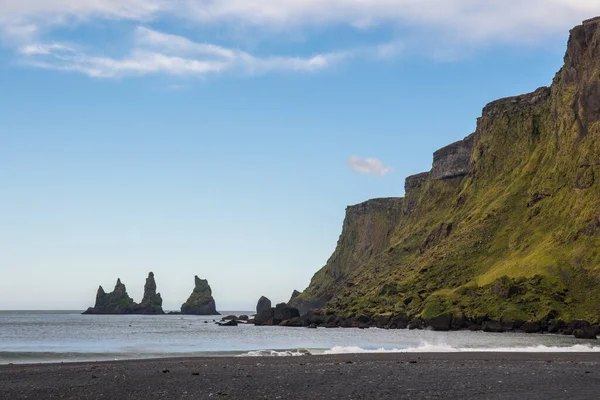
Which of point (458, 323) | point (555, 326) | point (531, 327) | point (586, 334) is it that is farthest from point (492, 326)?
point (586, 334)

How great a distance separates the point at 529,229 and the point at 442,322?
4356 cm

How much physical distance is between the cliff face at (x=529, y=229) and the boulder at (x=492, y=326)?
3.36 m

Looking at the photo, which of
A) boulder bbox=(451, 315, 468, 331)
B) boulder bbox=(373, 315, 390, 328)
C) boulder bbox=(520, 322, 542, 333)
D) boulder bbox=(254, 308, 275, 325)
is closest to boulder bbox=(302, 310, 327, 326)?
boulder bbox=(254, 308, 275, 325)

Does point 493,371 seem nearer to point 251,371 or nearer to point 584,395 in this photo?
point 584,395

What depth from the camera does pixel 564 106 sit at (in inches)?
6555

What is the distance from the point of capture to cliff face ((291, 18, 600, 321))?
5089 inches

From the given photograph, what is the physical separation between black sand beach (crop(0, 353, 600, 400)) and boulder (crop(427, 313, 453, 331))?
94.7 metres

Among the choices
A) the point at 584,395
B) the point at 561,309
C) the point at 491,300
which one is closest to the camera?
the point at 584,395

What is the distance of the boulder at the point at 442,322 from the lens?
127 meters

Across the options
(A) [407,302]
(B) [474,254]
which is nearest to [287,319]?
(A) [407,302]

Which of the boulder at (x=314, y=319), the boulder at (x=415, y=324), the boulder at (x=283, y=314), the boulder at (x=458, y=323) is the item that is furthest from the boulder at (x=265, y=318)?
the boulder at (x=458, y=323)

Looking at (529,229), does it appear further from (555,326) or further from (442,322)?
(555,326)

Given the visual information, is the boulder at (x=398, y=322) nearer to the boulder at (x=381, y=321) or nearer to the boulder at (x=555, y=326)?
the boulder at (x=381, y=321)

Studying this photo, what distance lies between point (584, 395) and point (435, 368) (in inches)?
452
